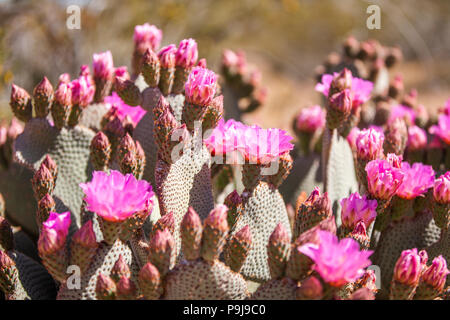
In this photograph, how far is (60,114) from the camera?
1.62 m

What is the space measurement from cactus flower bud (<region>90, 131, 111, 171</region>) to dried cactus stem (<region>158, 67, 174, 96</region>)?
0.24 meters

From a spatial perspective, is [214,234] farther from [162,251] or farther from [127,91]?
[127,91]

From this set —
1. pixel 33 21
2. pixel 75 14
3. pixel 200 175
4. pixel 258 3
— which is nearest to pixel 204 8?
pixel 258 3

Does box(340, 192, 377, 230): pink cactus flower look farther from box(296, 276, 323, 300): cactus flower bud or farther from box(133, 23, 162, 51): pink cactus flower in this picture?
box(133, 23, 162, 51): pink cactus flower

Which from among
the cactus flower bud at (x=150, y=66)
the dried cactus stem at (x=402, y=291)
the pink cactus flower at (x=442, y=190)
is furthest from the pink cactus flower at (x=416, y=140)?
the cactus flower bud at (x=150, y=66)

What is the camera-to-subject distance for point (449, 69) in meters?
13.7

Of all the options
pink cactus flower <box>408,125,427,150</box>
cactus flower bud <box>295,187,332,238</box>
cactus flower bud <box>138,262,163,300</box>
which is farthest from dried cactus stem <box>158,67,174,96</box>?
pink cactus flower <box>408,125,427,150</box>

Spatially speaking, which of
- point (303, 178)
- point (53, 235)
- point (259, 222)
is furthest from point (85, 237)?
point (303, 178)

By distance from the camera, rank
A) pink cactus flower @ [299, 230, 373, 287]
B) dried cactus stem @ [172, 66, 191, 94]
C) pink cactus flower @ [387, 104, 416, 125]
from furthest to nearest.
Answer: pink cactus flower @ [387, 104, 416, 125] < dried cactus stem @ [172, 66, 191, 94] < pink cactus flower @ [299, 230, 373, 287]

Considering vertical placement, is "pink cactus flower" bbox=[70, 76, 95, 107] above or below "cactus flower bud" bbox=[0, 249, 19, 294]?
above

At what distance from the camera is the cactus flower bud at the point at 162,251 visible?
3.59 ft

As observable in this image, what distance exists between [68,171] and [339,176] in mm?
975

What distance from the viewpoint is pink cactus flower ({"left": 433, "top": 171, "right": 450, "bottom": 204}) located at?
141 centimetres

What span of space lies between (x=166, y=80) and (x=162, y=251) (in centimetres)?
67
